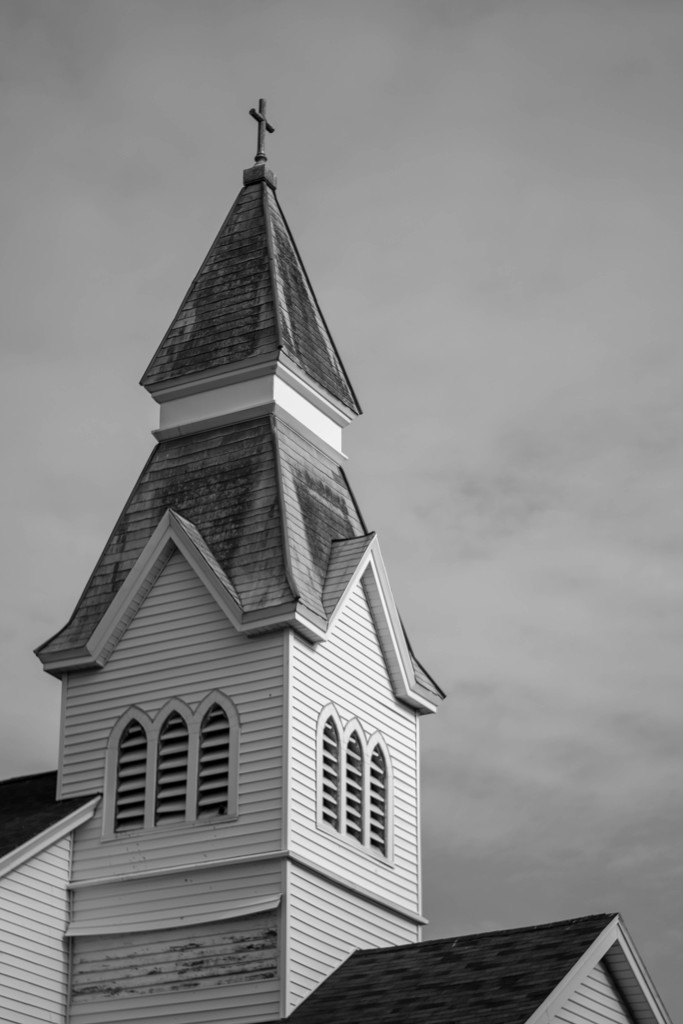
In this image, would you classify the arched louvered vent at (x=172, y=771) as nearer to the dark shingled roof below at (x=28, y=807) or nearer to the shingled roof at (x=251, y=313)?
the dark shingled roof below at (x=28, y=807)

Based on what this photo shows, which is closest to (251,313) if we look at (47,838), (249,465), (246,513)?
(249,465)

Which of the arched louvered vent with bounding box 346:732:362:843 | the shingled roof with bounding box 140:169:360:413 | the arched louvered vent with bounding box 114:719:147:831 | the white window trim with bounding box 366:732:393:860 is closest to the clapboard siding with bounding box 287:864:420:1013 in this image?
the white window trim with bounding box 366:732:393:860

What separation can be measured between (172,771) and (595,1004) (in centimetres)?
848

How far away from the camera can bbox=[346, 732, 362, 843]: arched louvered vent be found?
34344 millimetres

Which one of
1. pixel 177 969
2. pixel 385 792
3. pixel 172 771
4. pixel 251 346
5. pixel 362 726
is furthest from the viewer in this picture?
pixel 251 346

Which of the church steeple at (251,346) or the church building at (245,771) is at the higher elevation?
the church steeple at (251,346)

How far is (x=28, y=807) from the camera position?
113ft

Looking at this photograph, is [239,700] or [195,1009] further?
[239,700]

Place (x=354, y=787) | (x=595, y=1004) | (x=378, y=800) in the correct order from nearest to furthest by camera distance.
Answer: (x=595, y=1004), (x=354, y=787), (x=378, y=800)

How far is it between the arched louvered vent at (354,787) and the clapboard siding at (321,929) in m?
1.34

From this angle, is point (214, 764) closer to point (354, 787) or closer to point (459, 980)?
point (354, 787)

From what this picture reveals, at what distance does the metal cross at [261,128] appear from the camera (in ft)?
136

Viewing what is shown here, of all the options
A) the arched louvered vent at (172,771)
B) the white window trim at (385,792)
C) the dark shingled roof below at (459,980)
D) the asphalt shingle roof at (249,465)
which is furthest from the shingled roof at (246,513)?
the dark shingled roof below at (459,980)

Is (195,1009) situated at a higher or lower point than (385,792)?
lower
